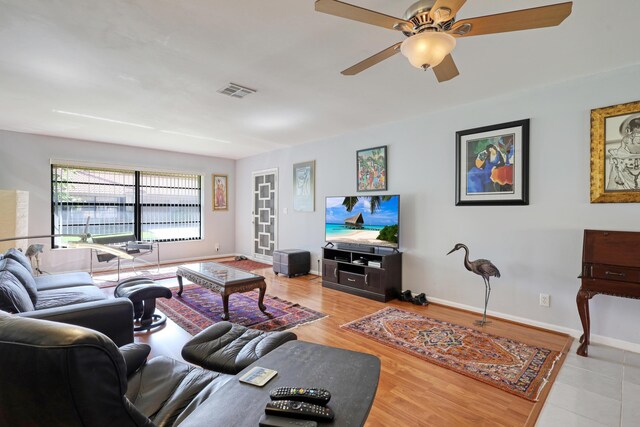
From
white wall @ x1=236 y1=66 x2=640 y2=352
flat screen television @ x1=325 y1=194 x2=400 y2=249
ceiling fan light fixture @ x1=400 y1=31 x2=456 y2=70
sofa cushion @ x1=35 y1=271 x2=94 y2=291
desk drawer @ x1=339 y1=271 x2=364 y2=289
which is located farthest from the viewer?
desk drawer @ x1=339 y1=271 x2=364 y2=289

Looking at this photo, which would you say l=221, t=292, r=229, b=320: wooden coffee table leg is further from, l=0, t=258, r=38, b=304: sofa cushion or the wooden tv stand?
the wooden tv stand

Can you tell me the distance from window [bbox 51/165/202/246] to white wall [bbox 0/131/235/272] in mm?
162

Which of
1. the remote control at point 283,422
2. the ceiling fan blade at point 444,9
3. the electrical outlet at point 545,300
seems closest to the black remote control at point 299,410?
the remote control at point 283,422

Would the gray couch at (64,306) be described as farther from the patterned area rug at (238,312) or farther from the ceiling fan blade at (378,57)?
the ceiling fan blade at (378,57)

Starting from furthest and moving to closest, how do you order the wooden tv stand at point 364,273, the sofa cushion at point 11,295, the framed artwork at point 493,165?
the wooden tv stand at point 364,273
the framed artwork at point 493,165
the sofa cushion at point 11,295

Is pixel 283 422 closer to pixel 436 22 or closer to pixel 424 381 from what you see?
pixel 424 381

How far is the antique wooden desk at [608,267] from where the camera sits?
7.62 feet

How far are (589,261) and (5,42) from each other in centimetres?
491

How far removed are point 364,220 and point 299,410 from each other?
3598mm

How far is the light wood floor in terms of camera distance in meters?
1.78

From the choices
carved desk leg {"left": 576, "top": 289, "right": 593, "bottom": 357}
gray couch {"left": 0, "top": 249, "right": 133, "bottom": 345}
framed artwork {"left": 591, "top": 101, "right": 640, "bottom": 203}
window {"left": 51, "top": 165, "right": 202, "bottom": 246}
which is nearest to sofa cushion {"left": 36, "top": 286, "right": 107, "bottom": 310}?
gray couch {"left": 0, "top": 249, "right": 133, "bottom": 345}

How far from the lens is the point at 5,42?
7.45ft

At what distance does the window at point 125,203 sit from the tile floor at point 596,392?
622 centimetres

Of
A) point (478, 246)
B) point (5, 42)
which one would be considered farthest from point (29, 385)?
point (478, 246)
